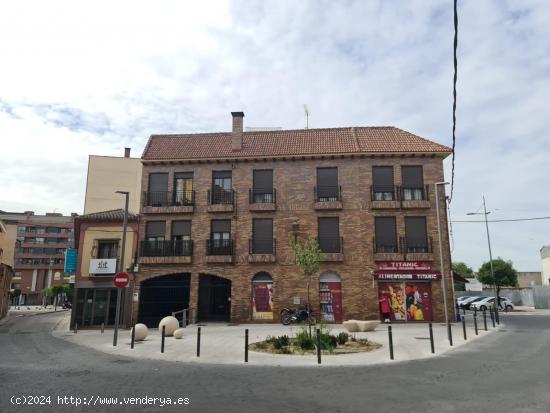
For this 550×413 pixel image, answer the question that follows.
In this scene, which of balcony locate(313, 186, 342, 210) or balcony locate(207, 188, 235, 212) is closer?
balcony locate(313, 186, 342, 210)

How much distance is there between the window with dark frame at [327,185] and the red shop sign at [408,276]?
16.8 ft

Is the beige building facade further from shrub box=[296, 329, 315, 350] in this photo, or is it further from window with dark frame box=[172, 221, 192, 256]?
shrub box=[296, 329, 315, 350]

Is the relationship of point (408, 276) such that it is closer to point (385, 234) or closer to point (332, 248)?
point (385, 234)

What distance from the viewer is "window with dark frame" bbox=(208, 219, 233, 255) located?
24688 mm

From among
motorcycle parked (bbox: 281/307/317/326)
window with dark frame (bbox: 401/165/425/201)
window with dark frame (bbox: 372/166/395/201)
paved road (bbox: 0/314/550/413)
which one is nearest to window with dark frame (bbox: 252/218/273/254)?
motorcycle parked (bbox: 281/307/317/326)

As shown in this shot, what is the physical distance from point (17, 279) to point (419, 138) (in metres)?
81.5

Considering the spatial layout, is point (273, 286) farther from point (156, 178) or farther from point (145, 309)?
point (156, 178)

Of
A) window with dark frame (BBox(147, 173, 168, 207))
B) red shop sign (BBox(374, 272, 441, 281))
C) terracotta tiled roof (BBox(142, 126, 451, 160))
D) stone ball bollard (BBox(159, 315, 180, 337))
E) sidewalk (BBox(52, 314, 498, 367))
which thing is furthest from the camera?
window with dark frame (BBox(147, 173, 168, 207))

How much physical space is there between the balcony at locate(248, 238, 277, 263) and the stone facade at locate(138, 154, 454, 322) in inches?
8.1

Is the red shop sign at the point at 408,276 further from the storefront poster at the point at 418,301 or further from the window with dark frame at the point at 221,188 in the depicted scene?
the window with dark frame at the point at 221,188

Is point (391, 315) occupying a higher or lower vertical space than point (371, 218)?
lower

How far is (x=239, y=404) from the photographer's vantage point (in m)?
6.66

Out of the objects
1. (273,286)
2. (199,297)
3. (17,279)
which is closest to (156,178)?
(199,297)

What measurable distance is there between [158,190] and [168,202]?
112 centimetres
